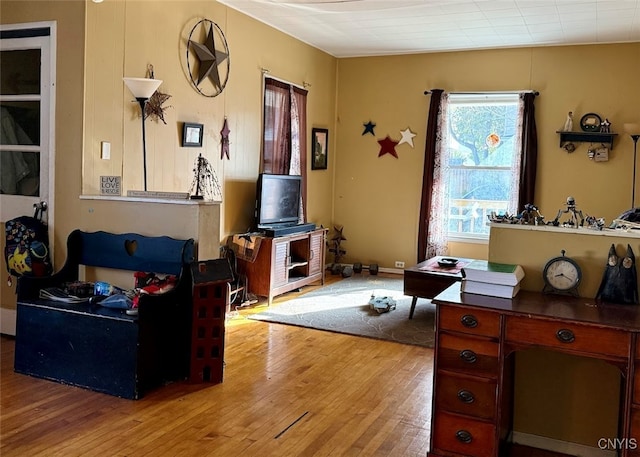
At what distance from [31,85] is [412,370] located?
128 inches

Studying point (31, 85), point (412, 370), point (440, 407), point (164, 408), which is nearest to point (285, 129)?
point (31, 85)

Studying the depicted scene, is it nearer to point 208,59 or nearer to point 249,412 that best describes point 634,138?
point 208,59

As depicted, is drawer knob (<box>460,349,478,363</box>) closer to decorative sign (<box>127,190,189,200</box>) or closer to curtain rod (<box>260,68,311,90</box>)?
decorative sign (<box>127,190,189,200</box>)

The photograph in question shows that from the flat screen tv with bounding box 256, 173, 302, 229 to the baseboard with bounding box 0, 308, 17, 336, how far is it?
89.6 inches

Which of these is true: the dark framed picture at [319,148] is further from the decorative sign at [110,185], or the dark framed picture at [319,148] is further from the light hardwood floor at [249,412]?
the light hardwood floor at [249,412]

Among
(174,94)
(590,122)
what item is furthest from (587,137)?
(174,94)

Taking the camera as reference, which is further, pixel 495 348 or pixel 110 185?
pixel 110 185

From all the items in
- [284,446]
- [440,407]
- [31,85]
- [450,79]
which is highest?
[450,79]

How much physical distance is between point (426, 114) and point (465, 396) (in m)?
5.32

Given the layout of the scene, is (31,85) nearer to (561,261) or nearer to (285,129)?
(285,129)

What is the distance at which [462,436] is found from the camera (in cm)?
257

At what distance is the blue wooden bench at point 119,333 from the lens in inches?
130

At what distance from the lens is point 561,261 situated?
274 centimetres

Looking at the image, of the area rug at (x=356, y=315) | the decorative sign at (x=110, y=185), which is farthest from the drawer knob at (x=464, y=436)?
the decorative sign at (x=110, y=185)
